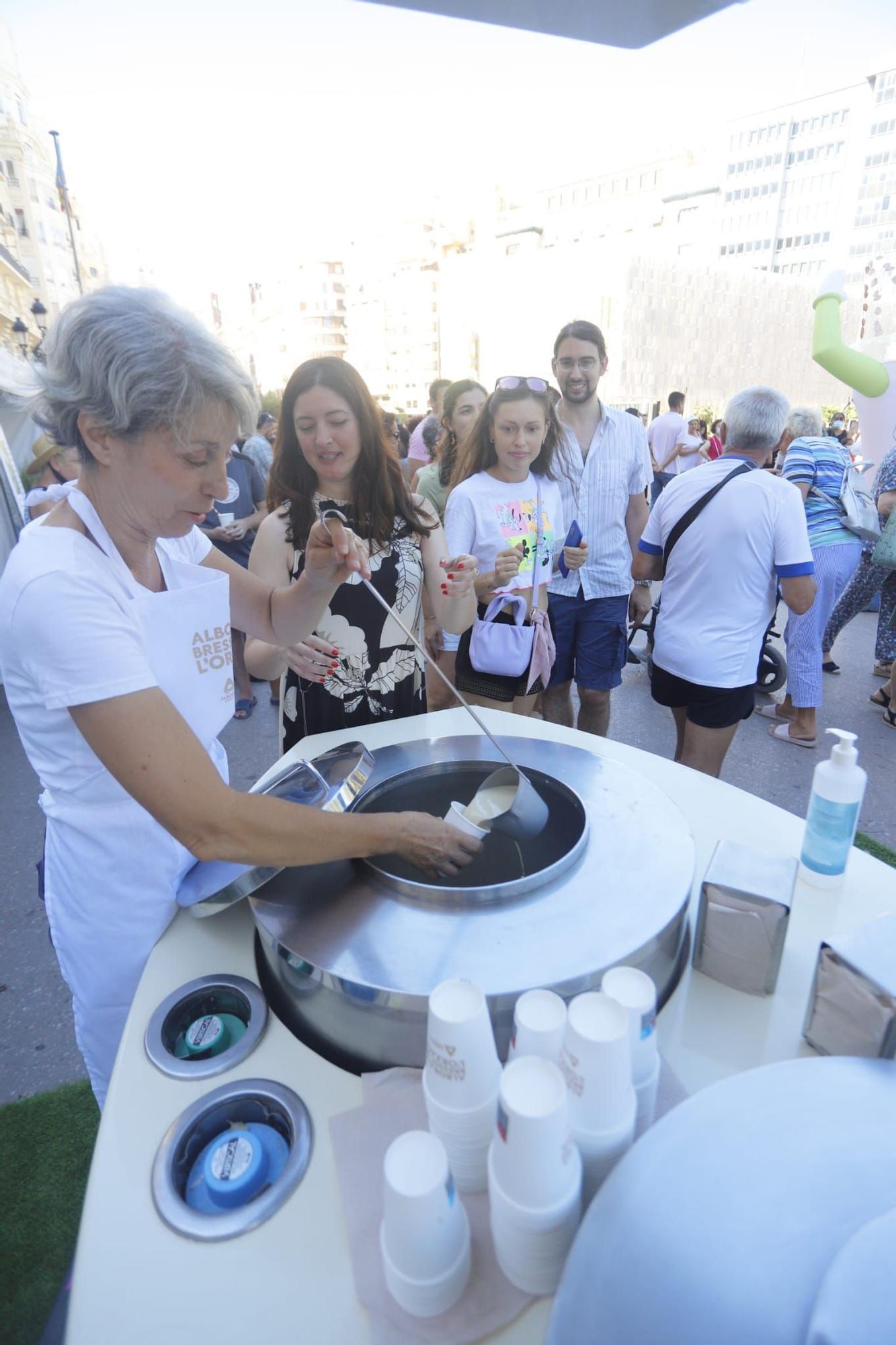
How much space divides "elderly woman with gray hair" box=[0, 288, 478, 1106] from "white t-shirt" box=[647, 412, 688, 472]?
7665 millimetres

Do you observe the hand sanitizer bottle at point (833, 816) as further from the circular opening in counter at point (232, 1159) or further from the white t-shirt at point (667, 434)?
the white t-shirt at point (667, 434)

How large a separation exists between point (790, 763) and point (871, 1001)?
120 inches

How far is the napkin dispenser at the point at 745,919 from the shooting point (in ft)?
2.73

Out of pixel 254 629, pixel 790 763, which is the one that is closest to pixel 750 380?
pixel 790 763

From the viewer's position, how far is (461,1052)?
1.92ft

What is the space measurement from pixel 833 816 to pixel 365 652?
112cm

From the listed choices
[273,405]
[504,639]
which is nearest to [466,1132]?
[504,639]

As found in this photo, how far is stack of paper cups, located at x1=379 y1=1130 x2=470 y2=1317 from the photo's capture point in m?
0.52

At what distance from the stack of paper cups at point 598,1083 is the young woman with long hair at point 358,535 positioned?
124cm

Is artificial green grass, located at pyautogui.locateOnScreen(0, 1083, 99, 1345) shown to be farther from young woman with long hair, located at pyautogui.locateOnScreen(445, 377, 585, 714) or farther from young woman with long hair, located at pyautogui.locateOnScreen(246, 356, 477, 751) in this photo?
young woman with long hair, located at pyautogui.locateOnScreen(445, 377, 585, 714)

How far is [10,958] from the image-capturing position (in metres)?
2.16

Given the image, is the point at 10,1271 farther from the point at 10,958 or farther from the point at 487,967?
the point at 487,967

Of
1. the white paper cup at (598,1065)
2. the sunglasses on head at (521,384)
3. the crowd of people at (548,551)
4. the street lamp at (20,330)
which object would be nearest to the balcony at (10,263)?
the street lamp at (20,330)

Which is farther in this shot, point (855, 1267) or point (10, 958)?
point (10, 958)
